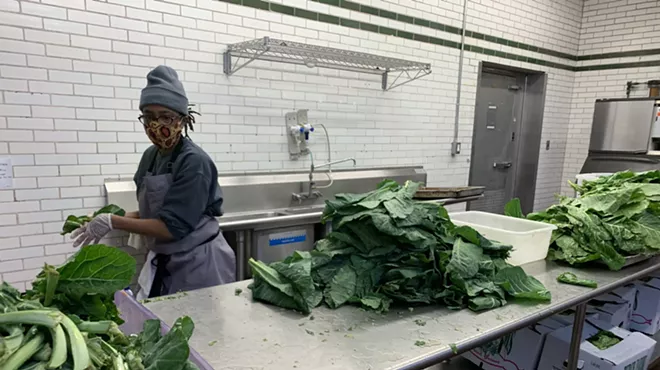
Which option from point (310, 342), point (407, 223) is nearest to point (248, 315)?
point (310, 342)

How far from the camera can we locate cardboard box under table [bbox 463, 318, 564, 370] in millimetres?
2107

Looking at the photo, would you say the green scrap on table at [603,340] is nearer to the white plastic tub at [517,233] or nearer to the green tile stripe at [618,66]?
the white plastic tub at [517,233]

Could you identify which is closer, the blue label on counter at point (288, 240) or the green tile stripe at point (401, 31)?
the blue label on counter at point (288, 240)

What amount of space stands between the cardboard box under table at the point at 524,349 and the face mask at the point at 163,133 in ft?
6.49

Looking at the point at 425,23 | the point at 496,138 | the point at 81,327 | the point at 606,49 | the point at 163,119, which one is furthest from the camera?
the point at 606,49

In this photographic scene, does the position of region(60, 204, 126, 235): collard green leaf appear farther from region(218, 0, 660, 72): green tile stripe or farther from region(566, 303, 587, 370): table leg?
region(566, 303, 587, 370): table leg

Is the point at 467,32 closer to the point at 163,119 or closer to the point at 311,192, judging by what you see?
the point at 311,192

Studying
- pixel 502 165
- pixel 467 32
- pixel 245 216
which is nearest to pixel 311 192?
pixel 245 216

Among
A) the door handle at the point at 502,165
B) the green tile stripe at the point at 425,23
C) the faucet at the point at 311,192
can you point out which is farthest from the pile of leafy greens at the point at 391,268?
the door handle at the point at 502,165

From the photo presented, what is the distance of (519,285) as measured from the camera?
1.63 m

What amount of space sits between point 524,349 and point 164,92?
7.15 feet

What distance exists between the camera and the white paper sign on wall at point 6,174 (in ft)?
8.29

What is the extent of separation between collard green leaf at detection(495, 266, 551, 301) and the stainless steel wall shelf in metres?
2.11

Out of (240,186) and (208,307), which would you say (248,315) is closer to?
(208,307)
